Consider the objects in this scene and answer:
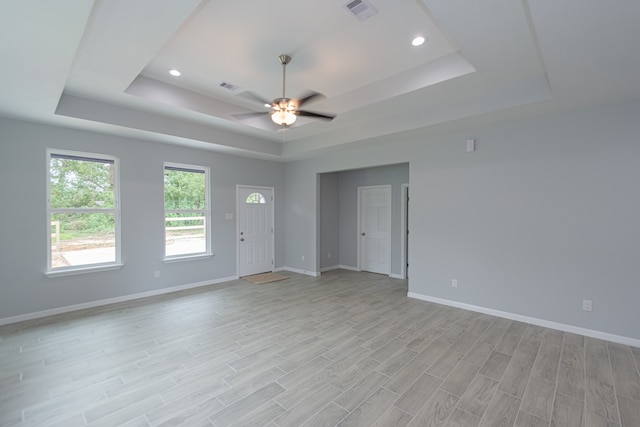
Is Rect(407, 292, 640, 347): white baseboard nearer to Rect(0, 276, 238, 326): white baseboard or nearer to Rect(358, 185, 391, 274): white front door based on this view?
Rect(358, 185, 391, 274): white front door

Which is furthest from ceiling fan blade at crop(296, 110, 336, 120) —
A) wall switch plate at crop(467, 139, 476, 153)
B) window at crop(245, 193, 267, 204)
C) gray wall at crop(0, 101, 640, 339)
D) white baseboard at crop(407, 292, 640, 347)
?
window at crop(245, 193, 267, 204)

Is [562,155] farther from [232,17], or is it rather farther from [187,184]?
[187,184]

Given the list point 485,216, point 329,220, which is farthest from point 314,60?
point 329,220

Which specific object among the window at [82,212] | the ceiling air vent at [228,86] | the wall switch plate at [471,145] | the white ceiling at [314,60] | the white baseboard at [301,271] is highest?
the ceiling air vent at [228,86]

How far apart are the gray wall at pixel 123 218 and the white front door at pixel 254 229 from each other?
186 mm

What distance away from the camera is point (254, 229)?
21.2ft

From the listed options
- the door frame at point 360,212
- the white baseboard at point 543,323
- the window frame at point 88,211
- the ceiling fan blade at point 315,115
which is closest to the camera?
the ceiling fan blade at point 315,115

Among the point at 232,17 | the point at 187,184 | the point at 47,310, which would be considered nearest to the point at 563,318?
the point at 232,17

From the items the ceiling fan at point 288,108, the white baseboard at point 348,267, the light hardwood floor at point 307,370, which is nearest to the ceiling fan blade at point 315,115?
the ceiling fan at point 288,108

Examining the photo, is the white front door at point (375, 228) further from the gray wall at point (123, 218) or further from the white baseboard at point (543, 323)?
the gray wall at point (123, 218)

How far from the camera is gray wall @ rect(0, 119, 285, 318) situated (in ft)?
12.2

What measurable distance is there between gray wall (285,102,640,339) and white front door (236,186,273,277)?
3.01 m

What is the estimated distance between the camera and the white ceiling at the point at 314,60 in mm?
2014

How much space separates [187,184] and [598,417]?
6002 millimetres
